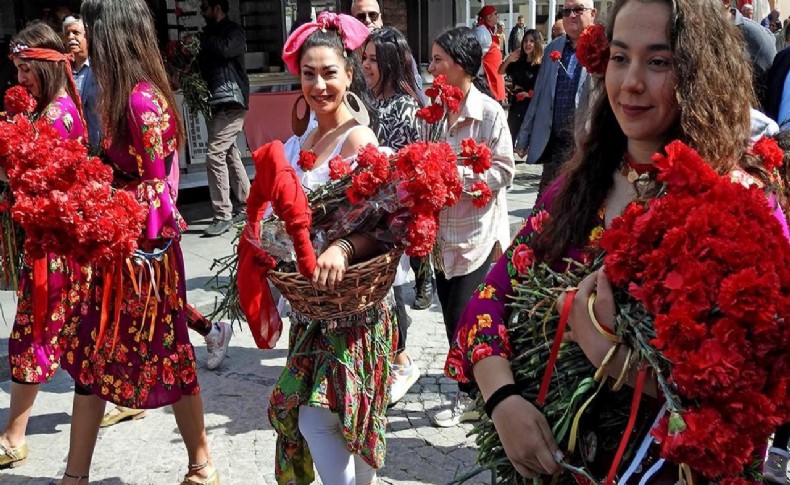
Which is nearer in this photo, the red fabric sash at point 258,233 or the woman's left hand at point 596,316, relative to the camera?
the woman's left hand at point 596,316

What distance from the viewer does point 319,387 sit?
8.74 ft

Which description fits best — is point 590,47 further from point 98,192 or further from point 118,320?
point 118,320

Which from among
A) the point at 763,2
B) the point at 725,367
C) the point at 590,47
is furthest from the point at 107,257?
the point at 763,2

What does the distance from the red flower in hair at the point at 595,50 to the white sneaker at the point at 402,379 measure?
2.72m

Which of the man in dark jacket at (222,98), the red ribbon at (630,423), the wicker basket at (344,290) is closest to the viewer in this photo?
the red ribbon at (630,423)

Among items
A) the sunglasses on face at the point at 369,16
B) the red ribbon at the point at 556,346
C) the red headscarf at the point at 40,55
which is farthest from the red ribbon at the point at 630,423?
the sunglasses on face at the point at 369,16

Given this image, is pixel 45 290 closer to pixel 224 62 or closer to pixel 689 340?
pixel 689 340

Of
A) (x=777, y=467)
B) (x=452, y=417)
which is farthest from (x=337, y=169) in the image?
(x=777, y=467)

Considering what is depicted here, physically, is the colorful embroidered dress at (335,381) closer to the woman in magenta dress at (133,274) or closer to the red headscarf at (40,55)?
the woman in magenta dress at (133,274)

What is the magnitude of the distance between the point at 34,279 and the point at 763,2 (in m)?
15.8

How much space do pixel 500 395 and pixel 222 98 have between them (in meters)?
6.92

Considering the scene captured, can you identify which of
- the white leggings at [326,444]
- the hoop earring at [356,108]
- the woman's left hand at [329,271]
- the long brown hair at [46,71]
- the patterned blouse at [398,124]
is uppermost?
the long brown hair at [46,71]

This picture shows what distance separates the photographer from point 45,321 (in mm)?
3717

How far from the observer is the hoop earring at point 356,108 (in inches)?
121
